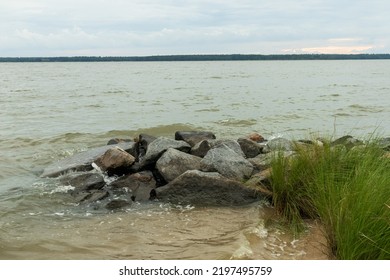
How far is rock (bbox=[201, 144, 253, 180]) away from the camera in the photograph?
7.18 metres

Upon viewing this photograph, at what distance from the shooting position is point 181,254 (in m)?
4.95

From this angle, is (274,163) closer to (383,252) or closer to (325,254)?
(325,254)

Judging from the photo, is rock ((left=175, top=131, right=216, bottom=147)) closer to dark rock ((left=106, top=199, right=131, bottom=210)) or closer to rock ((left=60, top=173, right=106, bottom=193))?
rock ((left=60, top=173, right=106, bottom=193))

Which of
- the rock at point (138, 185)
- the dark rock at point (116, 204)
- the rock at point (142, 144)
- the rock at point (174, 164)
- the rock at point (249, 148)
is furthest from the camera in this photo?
the rock at point (142, 144)

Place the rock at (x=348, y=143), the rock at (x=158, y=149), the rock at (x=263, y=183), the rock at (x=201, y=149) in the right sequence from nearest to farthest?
1. the rock at (x=263, y=183)
2. the rock at (x=348, y=143)
3. the rock at (x=158, y=149)
4. the rock at (x=201, y=149)

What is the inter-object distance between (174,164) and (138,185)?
0.75 metres

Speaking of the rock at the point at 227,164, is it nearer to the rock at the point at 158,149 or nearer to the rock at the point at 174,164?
the rock at the point at 174,164

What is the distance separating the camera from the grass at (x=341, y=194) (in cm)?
390

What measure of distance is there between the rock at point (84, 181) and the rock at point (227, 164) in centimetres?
194

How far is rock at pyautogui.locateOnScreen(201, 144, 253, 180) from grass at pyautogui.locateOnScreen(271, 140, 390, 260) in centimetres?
114

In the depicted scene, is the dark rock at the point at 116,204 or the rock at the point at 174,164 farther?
the rock at the point at 174,164

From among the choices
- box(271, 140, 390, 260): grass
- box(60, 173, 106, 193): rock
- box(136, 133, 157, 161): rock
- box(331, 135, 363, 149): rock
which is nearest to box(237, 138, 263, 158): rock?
box(331, 135, 363, 149): rock

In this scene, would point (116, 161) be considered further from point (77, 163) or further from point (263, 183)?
point (263, 183)

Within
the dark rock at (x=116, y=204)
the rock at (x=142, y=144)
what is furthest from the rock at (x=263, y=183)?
the rock at (x=142, y=144)
